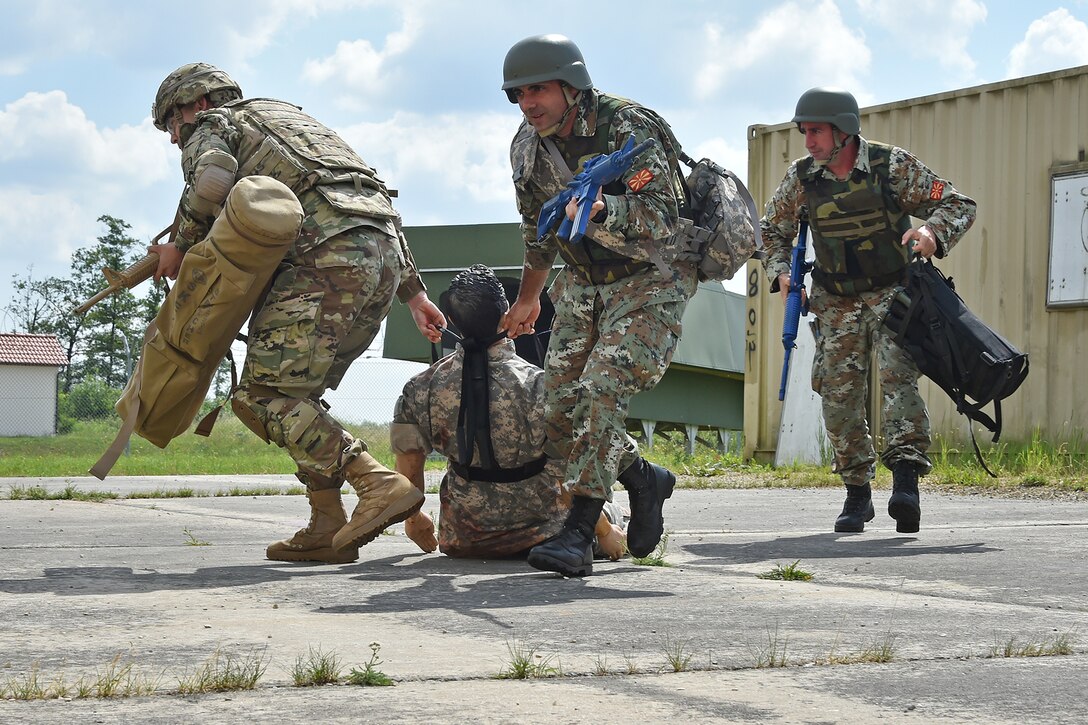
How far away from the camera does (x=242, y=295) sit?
14.5 ft

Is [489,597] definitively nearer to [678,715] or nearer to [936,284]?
[678,715]

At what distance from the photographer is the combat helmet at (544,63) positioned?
440 cm

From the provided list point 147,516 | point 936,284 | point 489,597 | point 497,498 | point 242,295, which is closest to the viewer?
point 489,597

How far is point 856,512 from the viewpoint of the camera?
20.4ft

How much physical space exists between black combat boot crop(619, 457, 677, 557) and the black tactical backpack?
1.85 meters

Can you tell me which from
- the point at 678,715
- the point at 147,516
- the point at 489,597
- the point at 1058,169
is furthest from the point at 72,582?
the point at 1058,169

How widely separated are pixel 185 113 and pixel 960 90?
27.2ft

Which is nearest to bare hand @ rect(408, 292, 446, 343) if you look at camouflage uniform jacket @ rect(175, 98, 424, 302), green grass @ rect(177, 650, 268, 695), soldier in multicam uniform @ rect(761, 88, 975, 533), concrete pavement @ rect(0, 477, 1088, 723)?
camouflage uniform jacket @ rect(175, 98, 424, 302)

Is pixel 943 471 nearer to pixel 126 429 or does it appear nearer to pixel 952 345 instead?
pixel 952 345

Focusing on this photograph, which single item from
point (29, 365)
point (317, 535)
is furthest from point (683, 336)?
point (29, 365)

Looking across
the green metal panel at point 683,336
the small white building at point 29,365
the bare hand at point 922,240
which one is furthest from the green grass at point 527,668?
the small white building at point 29,365

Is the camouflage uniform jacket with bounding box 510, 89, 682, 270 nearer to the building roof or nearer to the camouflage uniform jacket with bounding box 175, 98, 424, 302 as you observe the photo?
the camouflage uniform jacket with bounding box 175, 98, 424, 302

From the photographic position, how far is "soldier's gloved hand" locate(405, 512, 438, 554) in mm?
4992

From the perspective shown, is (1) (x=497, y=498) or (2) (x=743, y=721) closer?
(2) (x=743, y=721)
